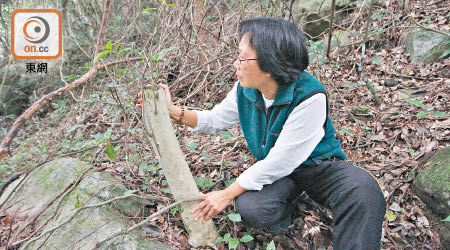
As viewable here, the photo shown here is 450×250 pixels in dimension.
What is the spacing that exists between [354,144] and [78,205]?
244 cm

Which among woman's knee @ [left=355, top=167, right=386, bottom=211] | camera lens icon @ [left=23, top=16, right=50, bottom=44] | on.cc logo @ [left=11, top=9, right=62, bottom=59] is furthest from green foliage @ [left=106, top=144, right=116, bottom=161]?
camera lens icon @ [left=23, top=16, right=50, bottom=44]

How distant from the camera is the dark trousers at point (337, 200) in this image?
1.70 meters

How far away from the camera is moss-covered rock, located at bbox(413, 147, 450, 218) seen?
2.11 m

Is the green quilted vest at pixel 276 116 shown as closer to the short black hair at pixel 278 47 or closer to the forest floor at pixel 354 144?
the short black hair at pixel 278 47

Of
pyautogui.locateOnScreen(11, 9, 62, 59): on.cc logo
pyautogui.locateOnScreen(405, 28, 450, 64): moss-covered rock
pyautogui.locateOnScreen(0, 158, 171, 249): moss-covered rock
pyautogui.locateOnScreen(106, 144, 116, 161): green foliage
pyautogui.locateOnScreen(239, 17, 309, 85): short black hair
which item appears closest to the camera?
pyautogui.locateOnScreen(239, 17, 309, 85): short black hair

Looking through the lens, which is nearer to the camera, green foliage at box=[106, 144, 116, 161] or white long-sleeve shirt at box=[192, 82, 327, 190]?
white long-sleeve shirt at box=[192, 82, 327, 190]

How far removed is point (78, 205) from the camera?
2.01 m

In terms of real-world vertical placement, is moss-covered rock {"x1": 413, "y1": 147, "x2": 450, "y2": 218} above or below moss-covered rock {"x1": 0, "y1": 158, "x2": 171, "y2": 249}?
above

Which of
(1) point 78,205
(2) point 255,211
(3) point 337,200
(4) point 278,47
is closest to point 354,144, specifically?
(3) point 337,200

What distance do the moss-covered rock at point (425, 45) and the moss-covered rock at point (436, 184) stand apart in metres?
1.85

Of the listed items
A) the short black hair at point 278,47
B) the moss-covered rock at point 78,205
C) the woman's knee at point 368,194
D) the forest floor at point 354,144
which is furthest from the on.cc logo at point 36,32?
the woman's knee at point 368,194

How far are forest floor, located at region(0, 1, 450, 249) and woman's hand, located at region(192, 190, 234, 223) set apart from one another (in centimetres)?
11

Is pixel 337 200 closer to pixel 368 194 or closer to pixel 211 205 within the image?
pixel 368 194

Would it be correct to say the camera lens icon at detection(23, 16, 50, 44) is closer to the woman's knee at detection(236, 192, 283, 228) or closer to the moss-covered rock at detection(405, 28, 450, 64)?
the woman's knee at detection(236, 192, 283, 228)
